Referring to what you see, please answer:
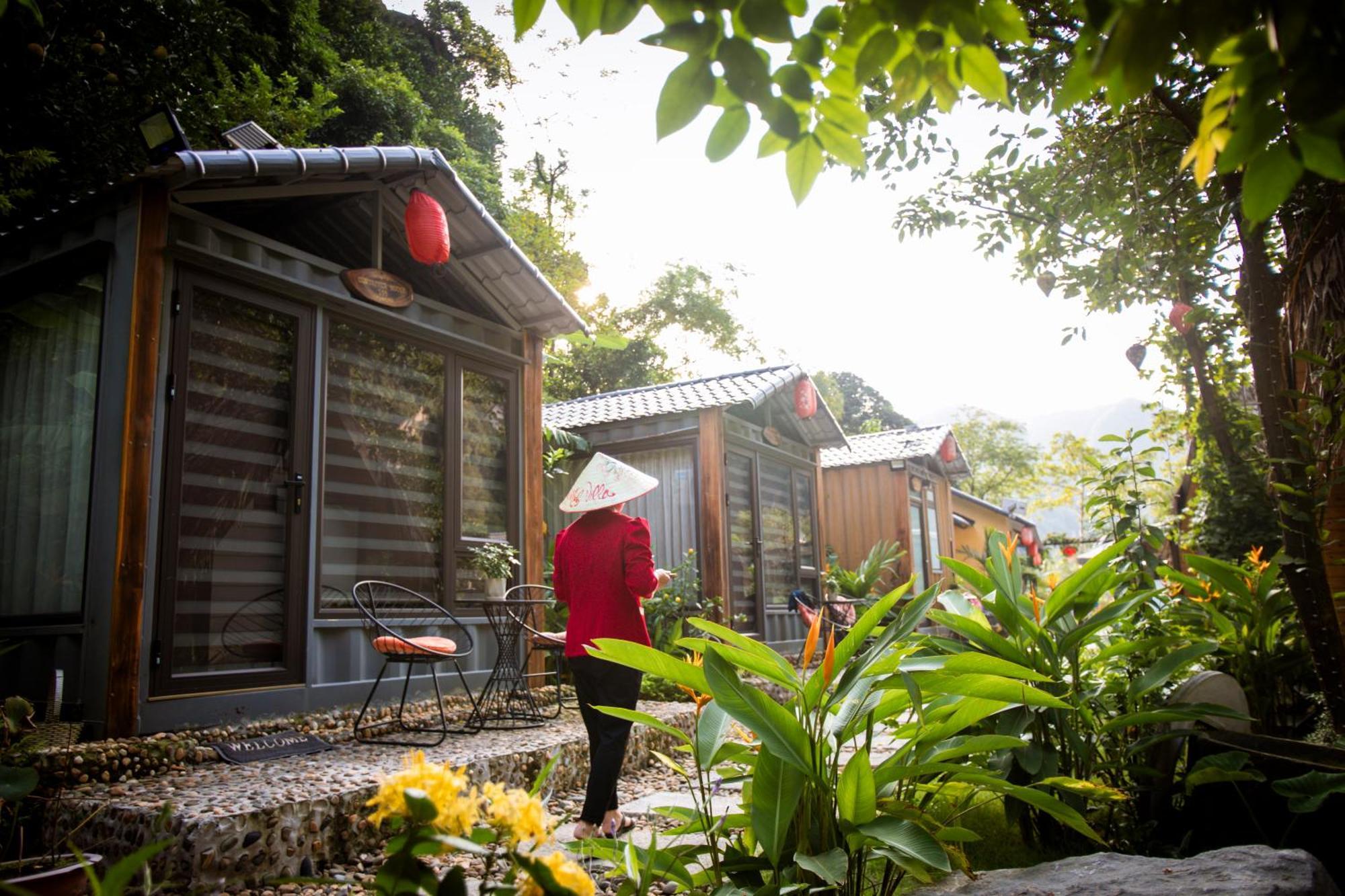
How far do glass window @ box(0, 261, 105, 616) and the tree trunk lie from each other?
558 centimetres

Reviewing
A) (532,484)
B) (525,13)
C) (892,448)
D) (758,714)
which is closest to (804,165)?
(525,13)

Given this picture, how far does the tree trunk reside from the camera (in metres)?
2.96

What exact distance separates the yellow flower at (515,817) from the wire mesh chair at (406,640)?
13.4 feet

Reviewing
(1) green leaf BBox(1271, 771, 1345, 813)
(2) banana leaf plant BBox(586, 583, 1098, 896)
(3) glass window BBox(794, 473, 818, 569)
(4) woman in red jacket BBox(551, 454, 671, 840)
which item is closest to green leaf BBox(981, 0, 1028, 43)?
(2) banana leaf plant BBox(586, 583, 1098, 896)

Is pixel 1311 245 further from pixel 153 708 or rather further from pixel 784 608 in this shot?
pixel 784 608

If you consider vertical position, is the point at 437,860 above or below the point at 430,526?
below

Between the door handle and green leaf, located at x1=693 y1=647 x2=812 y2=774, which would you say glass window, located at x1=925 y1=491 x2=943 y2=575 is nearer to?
the door handle

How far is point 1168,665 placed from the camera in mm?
3152

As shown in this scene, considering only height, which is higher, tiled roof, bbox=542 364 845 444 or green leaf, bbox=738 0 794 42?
tiled roof, bbox=542 364 845 444

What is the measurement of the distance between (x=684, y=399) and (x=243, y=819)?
25.9ft

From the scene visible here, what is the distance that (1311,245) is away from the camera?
3379 millimetres

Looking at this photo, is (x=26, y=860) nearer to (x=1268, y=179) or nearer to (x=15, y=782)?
(x=15, y=782)

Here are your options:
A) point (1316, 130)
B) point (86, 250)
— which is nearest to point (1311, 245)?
point (1316, 130)

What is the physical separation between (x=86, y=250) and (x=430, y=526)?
2.80 metres
